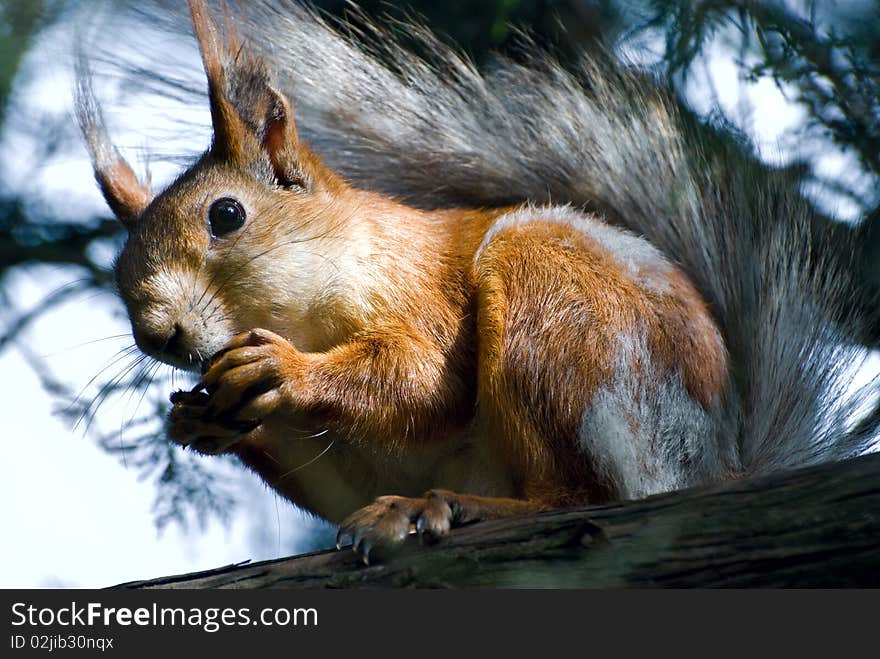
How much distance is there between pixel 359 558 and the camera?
6.00ft

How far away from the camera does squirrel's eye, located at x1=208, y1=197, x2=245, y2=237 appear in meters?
2.21

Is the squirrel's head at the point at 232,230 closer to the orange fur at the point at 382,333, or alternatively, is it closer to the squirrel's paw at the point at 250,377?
the orange fur at the point at 382,333

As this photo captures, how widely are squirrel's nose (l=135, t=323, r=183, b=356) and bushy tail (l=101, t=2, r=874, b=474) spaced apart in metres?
1.03

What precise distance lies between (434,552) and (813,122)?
1581 millimetres

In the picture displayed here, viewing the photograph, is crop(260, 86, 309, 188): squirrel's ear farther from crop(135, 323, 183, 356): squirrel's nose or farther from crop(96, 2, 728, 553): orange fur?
crop(135, 323, 183, 356): squirrel's nose

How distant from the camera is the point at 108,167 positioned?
8.51 ft

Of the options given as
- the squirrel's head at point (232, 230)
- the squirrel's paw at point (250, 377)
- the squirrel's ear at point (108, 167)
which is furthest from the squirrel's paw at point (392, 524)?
the squirrel's ear at point (108, 167)

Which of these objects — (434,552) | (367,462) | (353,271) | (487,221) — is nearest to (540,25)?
(487,221)

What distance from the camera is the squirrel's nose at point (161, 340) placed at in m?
2.02

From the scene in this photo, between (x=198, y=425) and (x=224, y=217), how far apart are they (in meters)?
0.50

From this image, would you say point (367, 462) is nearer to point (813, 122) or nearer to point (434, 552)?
point (434, 552)

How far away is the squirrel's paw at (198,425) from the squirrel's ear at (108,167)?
647mm

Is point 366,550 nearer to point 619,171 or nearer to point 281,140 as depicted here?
point 281,140

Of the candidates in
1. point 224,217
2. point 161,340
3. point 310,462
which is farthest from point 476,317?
point 161,340
